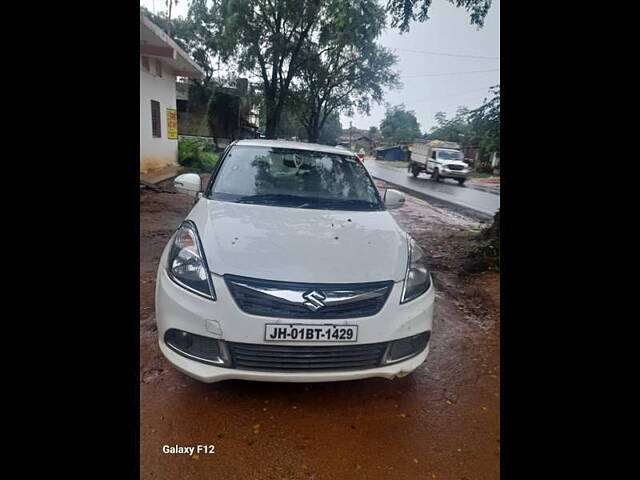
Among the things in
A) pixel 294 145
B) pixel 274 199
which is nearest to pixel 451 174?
pixel 294 145

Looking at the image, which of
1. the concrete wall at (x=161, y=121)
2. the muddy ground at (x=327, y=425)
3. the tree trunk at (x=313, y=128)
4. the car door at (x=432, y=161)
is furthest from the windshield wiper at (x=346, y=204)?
the car door at (x=432, y=161)

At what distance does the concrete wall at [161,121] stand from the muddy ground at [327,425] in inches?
110

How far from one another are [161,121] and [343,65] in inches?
154

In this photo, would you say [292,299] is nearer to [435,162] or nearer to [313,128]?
[313,128]

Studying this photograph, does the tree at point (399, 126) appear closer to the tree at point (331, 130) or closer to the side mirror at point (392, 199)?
the tree at point (331, 130)

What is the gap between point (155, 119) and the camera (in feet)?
12.9

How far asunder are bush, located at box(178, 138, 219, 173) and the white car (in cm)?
298

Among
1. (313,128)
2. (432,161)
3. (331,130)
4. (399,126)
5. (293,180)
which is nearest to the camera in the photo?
(293,180)

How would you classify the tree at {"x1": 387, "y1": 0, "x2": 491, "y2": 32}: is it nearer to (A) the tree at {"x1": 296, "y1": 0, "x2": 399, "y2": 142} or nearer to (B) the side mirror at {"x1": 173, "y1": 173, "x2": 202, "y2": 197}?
(A) the tree at {"x1": 296, "y1": 0, "x2": 399, "y2": 142}

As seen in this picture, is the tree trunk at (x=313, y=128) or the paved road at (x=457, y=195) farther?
the tree trunk at (x=313, y=128)

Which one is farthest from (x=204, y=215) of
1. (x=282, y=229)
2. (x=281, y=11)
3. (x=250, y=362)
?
(x=281, y=11)

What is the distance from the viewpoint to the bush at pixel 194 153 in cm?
467
